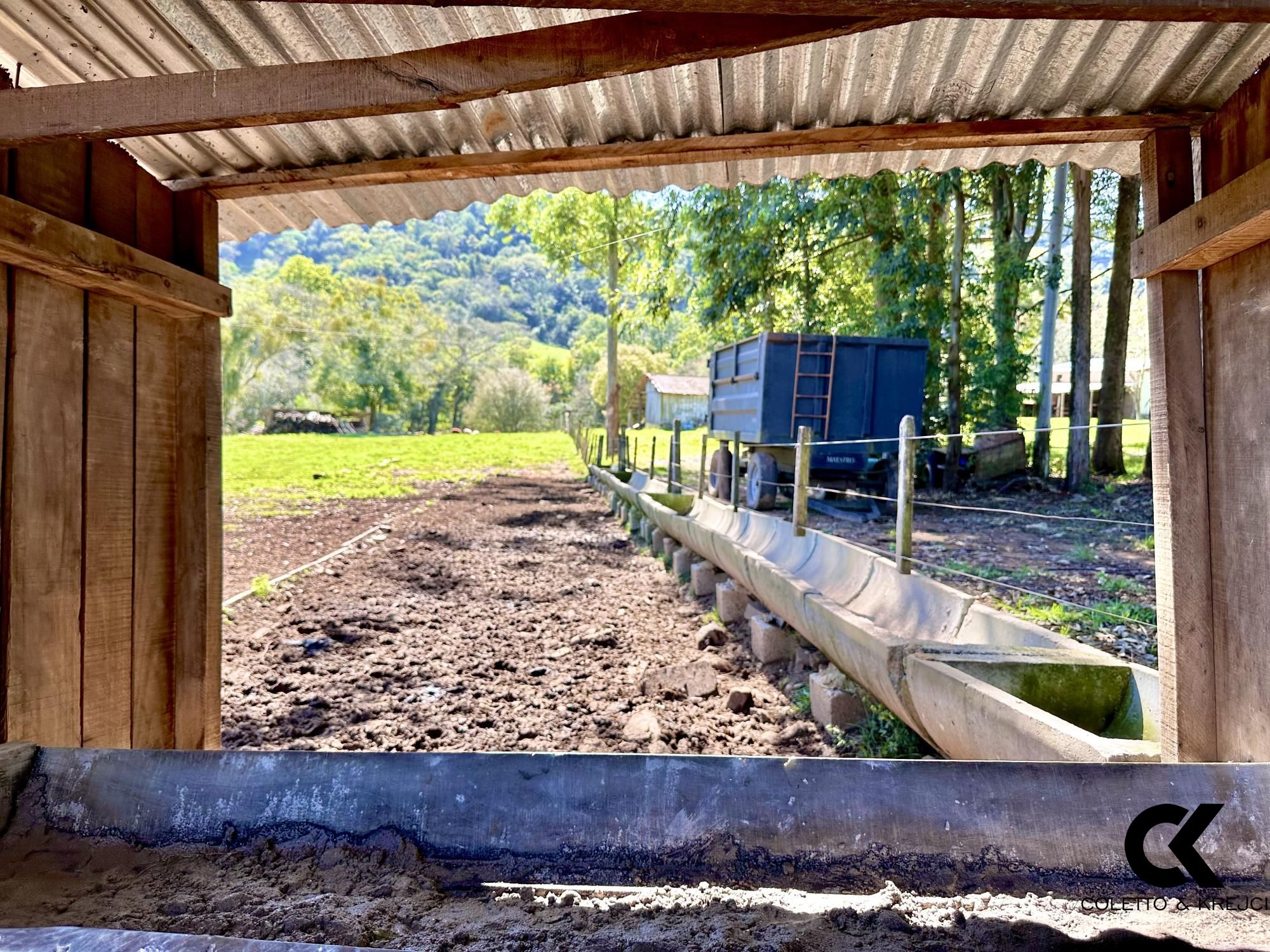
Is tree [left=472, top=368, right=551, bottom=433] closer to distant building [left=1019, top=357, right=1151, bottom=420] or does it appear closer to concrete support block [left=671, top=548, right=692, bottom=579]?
distant building [left=1019, top=357, right=1151, bottom=420]

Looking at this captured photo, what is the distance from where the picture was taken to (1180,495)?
259cm

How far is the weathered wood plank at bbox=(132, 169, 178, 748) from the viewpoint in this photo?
9.52 feet

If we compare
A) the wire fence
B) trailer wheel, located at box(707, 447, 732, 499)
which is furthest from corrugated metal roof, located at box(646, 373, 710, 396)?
trailer wheel, located at box(707, 447, 732, 499)

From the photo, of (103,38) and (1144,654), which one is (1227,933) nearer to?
(1144,654)

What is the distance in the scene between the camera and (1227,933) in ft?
5.59

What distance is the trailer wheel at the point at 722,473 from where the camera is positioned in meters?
13.2

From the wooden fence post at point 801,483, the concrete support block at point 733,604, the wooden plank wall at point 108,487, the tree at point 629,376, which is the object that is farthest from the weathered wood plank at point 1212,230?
the tree at point 629,376

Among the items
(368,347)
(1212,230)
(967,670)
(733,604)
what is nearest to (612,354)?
(733,604)

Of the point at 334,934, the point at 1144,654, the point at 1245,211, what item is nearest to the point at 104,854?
the point at 334,934

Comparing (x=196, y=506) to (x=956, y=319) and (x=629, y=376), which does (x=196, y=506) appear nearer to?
(x=956, y=319)

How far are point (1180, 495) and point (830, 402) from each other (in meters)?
8.98

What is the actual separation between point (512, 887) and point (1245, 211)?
255cm

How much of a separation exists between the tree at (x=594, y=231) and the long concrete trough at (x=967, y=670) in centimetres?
1990

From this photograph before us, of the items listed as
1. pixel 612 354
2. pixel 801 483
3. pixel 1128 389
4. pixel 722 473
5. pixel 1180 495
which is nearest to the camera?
pixel 1180 495
